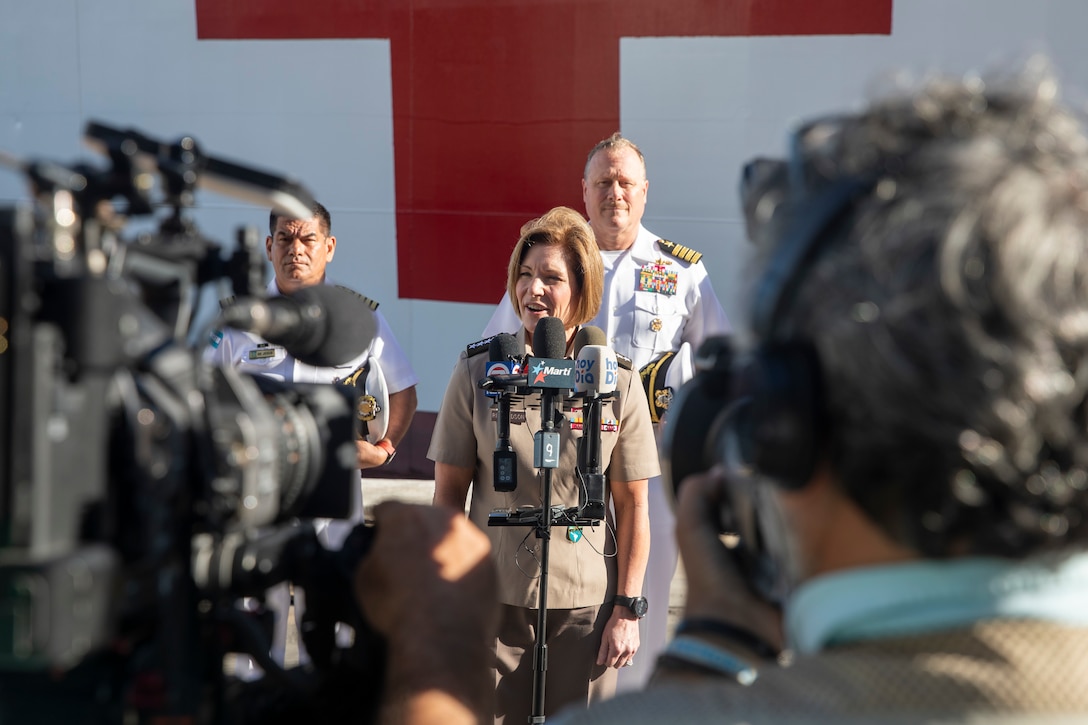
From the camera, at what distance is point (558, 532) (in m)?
2.56

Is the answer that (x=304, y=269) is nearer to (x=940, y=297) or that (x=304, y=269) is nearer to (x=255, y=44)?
(x=255, y=44)

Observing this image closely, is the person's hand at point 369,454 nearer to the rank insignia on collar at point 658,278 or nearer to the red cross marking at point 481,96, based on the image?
the rank insignia on collar at point 658,278

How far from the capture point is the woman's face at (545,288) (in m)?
2.78

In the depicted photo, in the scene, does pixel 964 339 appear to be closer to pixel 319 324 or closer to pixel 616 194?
pixel 319 324

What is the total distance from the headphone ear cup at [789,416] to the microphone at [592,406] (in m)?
1.61

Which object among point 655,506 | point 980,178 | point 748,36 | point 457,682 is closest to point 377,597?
point 457,682

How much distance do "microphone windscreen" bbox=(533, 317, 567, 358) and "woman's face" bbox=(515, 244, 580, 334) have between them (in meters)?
0.23

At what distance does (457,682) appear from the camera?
0.95 metres

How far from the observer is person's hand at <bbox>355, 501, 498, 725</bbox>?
0.95 m

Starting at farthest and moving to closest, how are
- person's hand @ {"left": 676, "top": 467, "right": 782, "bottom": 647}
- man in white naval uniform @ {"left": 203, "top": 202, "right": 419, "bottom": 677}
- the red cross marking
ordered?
the red cross marking
man in white naval uniform @ {"left": 203, "top": 202, "right": 419, "bottom": 677}
person's hand @ {"left": 676, "top": 467, "right": 782, "bottom": 647}

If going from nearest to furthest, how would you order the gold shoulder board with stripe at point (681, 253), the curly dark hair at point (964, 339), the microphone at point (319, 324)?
the curly dark hair at point (964, 339), the microphone at point (319, 324), the gold shoulder board with stripe at point (681, 253)

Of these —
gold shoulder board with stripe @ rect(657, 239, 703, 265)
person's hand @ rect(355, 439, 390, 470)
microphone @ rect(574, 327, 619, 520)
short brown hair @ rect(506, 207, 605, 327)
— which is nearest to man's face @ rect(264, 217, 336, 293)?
person's hand @ rect(355, 439, 390, 470)

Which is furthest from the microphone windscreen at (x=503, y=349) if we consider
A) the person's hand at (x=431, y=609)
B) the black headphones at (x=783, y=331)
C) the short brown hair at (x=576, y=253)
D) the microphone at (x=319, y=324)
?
the black headphones at (x=783, y=331)

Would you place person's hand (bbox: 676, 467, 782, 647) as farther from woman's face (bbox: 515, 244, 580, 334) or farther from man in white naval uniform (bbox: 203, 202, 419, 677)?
man in white naval uniform (bbox: 203, 202, 419, 677)
